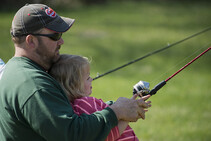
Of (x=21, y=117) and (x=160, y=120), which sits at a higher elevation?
(x=21, y=117)

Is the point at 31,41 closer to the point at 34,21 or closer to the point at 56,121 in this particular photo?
the point at 34,21

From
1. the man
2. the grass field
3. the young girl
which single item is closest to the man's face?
the man

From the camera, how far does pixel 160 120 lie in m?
6.20

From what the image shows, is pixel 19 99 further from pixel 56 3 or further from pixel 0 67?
pixel 56 3

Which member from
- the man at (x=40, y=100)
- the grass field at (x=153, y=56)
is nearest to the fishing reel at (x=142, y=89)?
the man at (x=40, y=100)

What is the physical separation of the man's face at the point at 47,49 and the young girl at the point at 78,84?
0.34 ft

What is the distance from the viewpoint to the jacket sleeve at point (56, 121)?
1.92m

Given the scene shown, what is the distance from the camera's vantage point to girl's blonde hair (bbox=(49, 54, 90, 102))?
7.94 feet

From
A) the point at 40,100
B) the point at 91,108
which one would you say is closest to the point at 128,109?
the point at 91,108

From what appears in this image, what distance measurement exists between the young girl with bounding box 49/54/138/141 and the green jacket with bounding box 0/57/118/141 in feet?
0.82

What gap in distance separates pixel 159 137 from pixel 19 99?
3765 millimetres

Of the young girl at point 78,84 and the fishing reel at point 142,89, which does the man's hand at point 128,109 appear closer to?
the young girl at point 78,84

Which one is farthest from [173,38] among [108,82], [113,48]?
[108,82]

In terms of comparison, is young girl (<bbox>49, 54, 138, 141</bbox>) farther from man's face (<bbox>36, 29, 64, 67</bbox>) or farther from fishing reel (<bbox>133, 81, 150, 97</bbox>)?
fishing reel (<bbox>133, 81, 150, 97</bbox>)
